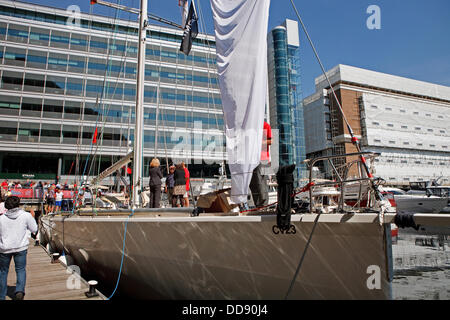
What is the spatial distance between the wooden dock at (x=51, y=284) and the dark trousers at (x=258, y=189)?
3190mm

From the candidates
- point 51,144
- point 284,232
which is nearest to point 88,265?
point 284,232

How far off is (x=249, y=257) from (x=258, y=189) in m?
1.08

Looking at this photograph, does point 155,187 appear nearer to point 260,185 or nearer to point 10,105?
point 260,185

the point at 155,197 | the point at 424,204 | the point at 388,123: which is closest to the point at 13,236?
the point at 155,197

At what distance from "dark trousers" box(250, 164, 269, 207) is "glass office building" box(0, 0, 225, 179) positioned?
2898 cm

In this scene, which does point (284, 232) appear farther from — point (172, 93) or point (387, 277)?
point (172, 93)

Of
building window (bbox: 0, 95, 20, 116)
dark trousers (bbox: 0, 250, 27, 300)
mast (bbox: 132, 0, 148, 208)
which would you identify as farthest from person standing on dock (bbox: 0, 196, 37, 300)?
building window (bbox: 0, 95, 20, 116)

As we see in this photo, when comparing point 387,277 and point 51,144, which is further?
point 51,144

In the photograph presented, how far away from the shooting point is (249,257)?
339 cm

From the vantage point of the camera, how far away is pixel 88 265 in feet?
22.7

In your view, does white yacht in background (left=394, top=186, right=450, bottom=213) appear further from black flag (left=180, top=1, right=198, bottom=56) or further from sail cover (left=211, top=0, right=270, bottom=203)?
sail cover (left=211, top=0, right=270, bottom=203)

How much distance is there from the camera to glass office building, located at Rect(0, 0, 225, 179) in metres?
32.8

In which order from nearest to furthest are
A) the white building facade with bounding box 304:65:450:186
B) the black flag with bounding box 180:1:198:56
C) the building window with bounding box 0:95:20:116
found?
the black flag with bounding box 180:1:198:56 → the building window with bounding box 0:95:20:116 → the white building facade with bounding box 304:65:450:186
